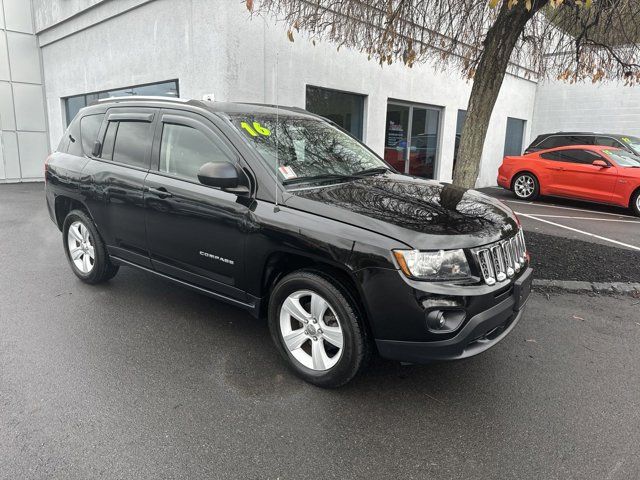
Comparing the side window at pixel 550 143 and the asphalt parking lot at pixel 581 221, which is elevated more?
the side window at pixel 550 143

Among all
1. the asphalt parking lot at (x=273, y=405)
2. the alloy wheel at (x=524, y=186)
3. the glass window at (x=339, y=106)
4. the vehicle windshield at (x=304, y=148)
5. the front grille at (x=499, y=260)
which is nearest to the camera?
the asphalt parking lot at (x=273, y=405)

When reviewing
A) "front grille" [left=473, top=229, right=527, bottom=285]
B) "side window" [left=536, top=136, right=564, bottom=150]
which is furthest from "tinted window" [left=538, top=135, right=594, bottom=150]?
"front grille" [left=473, top=229, right=527, bottom=285]

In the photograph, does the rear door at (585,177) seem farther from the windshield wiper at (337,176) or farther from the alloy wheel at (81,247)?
the alloy wheel at (81,247)

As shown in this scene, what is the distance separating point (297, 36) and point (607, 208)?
849 cm

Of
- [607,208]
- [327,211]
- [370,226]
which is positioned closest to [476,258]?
[370,226]

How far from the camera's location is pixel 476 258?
2756mm

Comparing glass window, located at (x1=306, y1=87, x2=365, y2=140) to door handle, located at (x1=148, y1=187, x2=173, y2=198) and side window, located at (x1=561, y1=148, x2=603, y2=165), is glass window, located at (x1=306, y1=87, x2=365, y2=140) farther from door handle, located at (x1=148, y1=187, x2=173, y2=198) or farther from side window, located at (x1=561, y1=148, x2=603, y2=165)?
door handle, located at (x1=148, y1=187, x2=173, y2=198)

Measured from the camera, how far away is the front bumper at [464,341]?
8.78ft

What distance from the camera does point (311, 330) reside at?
122 inches

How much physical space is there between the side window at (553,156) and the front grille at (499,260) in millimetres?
9731

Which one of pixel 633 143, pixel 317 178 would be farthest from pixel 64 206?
pixel 633 143

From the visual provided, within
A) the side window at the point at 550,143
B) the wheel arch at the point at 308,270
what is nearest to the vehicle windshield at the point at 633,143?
the side window at the point at 550,143

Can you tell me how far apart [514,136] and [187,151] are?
15.7m

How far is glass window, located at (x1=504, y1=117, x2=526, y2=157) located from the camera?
53.9 ft
